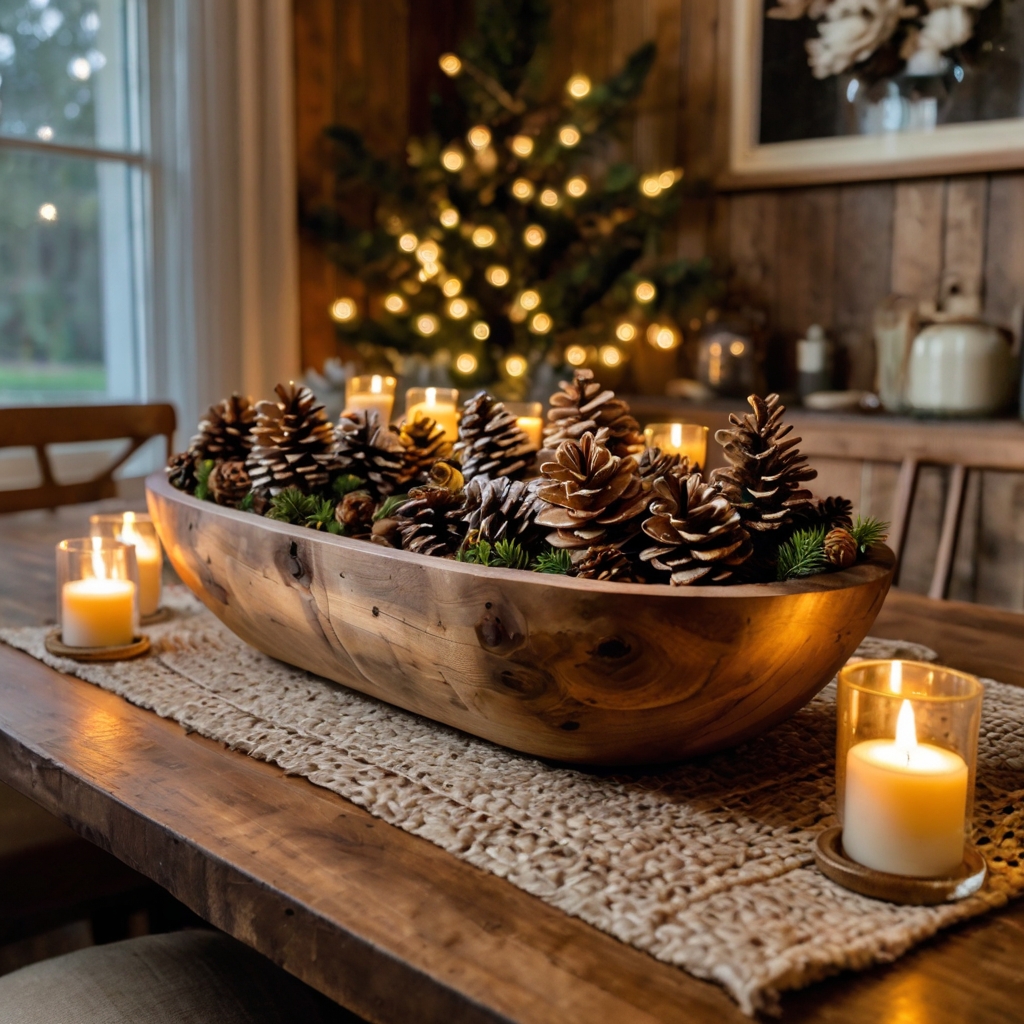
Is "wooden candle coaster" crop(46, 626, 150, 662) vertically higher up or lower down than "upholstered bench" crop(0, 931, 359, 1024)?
higher up

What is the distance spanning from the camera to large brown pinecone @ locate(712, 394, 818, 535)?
74cm

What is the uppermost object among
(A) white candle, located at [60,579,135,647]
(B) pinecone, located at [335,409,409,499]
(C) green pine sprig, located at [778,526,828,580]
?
(B) pinecone, located at [335,409,409,499]

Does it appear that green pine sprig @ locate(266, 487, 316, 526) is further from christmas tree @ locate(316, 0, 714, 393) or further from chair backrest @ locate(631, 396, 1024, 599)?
christmas tree @ locate(316, 0, 714, 393)

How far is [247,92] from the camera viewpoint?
299 centimetres

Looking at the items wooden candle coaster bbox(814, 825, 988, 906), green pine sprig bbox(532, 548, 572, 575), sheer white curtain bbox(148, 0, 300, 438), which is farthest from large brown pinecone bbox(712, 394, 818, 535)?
sheer white curtain bbox(148, 0, 300, 438)

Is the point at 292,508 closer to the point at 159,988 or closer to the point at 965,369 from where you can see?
the point at 159,988

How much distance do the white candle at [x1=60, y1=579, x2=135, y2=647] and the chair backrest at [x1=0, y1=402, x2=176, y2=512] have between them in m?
0.85

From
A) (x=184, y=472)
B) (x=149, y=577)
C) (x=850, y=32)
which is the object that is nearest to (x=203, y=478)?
(x=184, y=472)

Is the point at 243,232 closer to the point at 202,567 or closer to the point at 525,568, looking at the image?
the point at 202,567

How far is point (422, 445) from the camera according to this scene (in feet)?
3.39

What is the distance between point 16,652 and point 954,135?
7.89ft

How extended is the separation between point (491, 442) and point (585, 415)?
84mm

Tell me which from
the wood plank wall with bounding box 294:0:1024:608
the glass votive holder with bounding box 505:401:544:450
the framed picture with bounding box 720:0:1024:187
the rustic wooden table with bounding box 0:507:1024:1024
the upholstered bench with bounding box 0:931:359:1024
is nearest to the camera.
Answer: the rustic wooden table with bounding box 0:507:1024:1024

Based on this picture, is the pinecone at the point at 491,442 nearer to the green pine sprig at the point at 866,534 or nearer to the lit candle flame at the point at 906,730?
the green pine sprig at the point at 866,534
